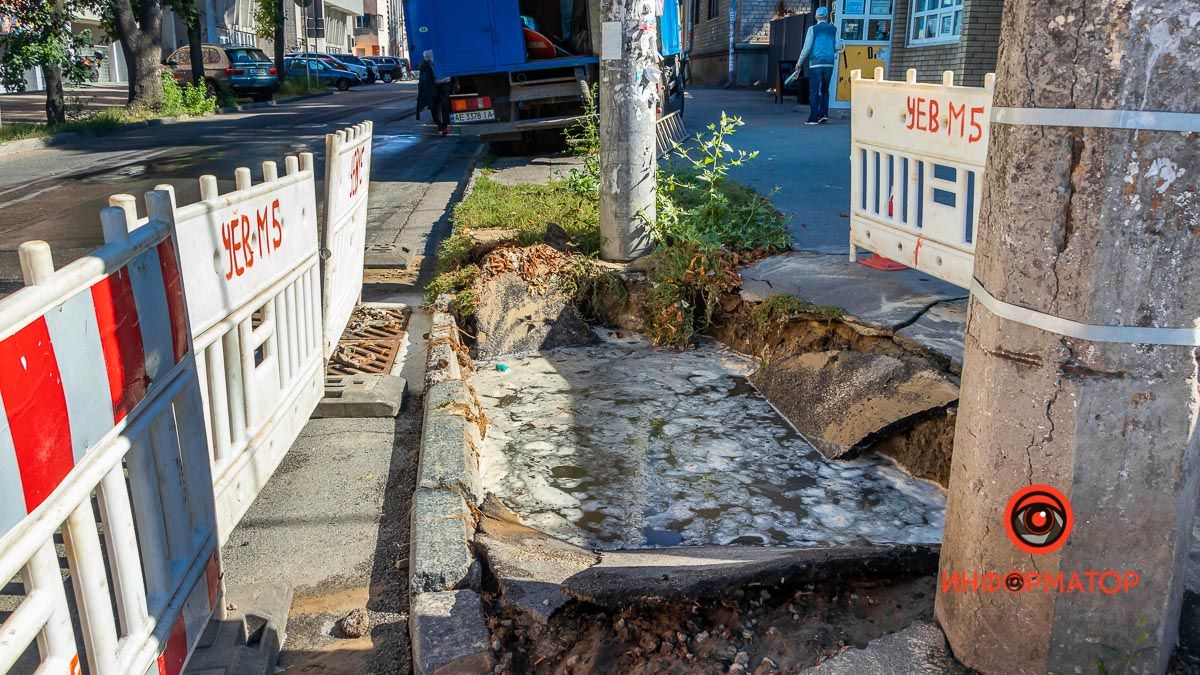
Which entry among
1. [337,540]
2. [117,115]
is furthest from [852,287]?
[117,115]

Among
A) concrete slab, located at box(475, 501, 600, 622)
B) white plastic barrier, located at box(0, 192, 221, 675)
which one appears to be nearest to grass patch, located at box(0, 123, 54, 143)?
concrete slab, located at box(475, 501, 600, 622)

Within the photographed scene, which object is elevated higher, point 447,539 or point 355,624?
point 447,539

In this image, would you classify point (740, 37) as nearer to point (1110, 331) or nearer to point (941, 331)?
point (941, 331)

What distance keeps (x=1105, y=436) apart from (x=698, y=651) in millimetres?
1192

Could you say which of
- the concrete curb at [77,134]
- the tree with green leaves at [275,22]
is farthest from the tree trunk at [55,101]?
the tree with green leaves at [275,22]

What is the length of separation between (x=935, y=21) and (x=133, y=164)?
1258 centimetres

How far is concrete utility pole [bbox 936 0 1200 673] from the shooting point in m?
1.75

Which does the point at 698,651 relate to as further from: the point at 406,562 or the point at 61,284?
the point at 61,284

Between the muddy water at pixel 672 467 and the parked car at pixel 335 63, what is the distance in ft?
131

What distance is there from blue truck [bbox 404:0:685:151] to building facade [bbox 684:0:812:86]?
47.4 feet

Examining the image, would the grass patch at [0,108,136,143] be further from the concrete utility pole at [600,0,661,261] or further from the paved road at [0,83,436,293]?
the concrete utility pole at [600,0,661,261]

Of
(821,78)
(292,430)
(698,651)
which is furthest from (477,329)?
(821,78)

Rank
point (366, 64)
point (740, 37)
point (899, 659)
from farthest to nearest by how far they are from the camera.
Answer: point (366, 64), point (740, 37), point (899, 659)

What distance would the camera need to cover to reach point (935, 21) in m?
15.2
